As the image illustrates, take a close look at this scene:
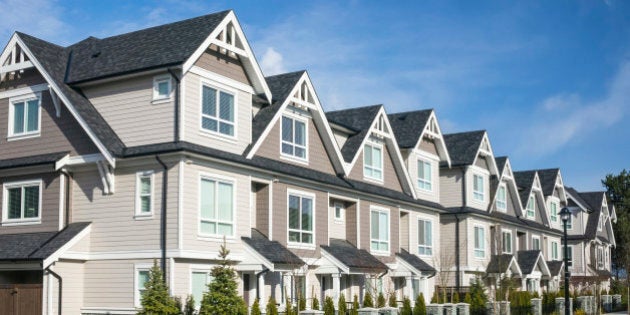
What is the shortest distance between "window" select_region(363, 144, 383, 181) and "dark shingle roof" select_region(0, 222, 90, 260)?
15.7m

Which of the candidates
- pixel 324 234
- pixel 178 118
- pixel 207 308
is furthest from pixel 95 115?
pixel 324 234

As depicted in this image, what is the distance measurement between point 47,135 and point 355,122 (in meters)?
16.1

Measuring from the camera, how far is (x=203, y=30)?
29.2 metres

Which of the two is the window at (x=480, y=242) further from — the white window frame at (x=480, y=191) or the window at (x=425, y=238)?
the window at (x=425, y=238)

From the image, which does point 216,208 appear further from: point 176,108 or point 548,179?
point 548,179

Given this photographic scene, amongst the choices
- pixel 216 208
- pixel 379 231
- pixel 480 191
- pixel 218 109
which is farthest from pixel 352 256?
pixel 480 191

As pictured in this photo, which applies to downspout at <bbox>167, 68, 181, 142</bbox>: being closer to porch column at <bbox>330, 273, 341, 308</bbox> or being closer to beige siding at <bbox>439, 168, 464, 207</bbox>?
porch column at <bbox>330, 273, 341, 308</bbox>

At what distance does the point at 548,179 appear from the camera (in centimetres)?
6781

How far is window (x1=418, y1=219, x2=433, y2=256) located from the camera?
4525cm

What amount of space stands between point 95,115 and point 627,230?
44925 mm

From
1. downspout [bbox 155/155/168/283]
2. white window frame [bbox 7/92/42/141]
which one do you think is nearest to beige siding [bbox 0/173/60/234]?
white window frame [bbox 7/92/42/141]

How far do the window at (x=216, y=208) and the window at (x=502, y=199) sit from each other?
29.7 m

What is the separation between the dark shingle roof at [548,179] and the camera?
6681 centimetres

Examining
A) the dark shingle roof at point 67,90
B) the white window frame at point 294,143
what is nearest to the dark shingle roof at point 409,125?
the white window frame at point 294,143
